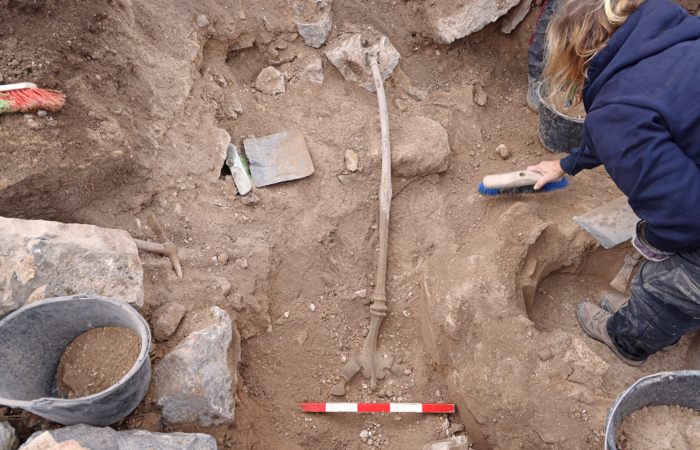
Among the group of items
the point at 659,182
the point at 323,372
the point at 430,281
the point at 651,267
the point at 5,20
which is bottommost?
the point at 323,372

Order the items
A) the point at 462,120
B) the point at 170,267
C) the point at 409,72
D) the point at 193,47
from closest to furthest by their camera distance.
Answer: the point at 170,267 < the point at 193,47 < the point at 462,120 < the point at 409,72

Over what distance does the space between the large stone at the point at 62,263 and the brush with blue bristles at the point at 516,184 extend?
2231 millimetres

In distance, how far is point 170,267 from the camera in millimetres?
2305

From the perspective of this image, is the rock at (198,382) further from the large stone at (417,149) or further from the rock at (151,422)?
the large stone at (417,149)

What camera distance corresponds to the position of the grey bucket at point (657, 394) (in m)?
1.65

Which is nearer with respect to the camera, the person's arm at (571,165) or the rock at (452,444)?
the person's arm at (571,165)

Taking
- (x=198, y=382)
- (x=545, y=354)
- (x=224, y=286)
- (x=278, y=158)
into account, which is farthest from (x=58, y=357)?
(x=545, y=354)

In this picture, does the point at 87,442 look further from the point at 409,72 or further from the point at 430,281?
the point at 409,72

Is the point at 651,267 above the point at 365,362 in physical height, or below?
above

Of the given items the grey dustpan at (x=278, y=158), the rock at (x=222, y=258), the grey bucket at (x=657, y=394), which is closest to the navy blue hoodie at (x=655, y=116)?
the grey bucket at (x=657, y=394)

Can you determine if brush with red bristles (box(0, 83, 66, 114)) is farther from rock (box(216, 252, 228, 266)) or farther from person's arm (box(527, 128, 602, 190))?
person's arm (box(527, 128, 602, 190))

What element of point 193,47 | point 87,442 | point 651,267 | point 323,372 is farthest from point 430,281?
point 193,47

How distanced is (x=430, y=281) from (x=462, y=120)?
171 cm

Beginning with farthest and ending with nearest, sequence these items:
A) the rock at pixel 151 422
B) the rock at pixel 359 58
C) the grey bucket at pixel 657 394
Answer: the rock at pixel 359 58, the rock at pixel 151 422, the grey bucket at pixel 657 394
